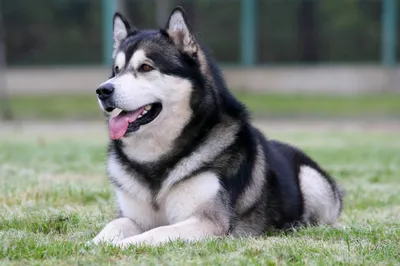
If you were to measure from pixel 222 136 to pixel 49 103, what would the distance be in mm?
22470

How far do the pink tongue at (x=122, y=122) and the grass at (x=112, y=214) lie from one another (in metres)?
0.79

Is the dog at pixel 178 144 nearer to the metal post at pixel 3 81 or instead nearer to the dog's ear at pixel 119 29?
the dog's ear at pixel 119 29

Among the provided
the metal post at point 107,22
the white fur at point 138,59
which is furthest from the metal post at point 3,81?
the white fur at point 138,59

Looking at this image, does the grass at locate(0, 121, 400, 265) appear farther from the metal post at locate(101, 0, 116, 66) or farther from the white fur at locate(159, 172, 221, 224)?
the metal post at locate(101, 0, 116, 66)

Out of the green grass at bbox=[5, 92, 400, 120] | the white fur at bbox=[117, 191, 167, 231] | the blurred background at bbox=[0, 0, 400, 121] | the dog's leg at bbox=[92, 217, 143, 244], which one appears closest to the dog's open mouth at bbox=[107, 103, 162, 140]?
the white fur at bbox=[117, 191, 167, 231]

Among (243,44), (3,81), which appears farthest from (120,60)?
(3,81)

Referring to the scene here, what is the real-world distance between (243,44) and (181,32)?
2453cm

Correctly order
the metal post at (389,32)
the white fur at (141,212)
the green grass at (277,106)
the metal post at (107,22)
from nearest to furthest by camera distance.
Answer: the white fur at (141,212)
the green grass at (277,106)
the metal post at (389,32)
the metal post at (107,22)

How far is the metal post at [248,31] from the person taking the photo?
30.0 meters

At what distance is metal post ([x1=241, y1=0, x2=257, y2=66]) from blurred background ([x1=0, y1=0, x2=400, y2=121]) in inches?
1.5

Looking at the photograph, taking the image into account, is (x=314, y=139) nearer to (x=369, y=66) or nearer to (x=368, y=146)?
(x=368, y=146)

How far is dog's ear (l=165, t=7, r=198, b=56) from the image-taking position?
576 centimetres

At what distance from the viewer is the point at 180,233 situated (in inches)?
206

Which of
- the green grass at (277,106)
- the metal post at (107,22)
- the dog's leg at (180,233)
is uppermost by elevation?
the dog's leg at (180,233)
